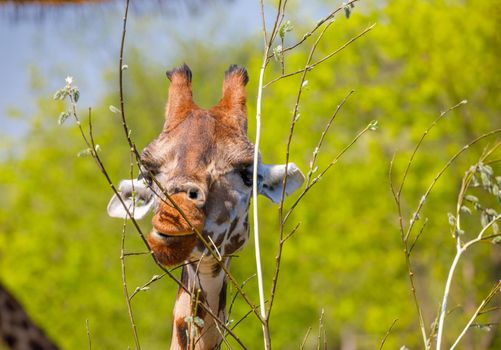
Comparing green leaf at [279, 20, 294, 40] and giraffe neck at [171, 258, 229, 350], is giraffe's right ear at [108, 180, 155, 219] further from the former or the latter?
green leaf at [279, 20, 294, 40]

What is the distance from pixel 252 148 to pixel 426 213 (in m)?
13.2

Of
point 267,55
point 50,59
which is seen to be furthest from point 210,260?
point 50,59

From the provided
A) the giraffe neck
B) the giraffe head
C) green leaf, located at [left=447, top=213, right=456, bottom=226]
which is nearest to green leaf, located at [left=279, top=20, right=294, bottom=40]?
the giraffe head

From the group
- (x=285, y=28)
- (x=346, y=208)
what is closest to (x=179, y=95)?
(x=285, y=28)

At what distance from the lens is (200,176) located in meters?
3.65

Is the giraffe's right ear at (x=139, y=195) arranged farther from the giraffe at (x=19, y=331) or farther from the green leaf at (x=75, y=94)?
the giraffe at (x=19, y=331)

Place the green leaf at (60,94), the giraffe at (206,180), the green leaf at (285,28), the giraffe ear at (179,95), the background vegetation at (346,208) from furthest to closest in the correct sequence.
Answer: the background vegetation at (346,208) < the giraffe ear at (179,95) < the giraffe at (206,180) < the green leaf at (285,28) < the green leaf at (60,94)

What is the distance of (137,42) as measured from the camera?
31.4 meters

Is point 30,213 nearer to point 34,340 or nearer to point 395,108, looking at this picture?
point 395,108

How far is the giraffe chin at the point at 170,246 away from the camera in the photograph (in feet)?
11.1

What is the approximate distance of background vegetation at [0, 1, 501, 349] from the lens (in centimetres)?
1656

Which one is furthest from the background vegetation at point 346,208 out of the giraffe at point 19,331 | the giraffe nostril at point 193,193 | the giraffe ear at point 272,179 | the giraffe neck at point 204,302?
the giraffe nostril at point 193,193

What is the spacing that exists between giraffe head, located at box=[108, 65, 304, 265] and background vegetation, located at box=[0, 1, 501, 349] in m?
11.8

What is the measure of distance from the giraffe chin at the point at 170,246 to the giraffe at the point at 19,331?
18.3 ft
